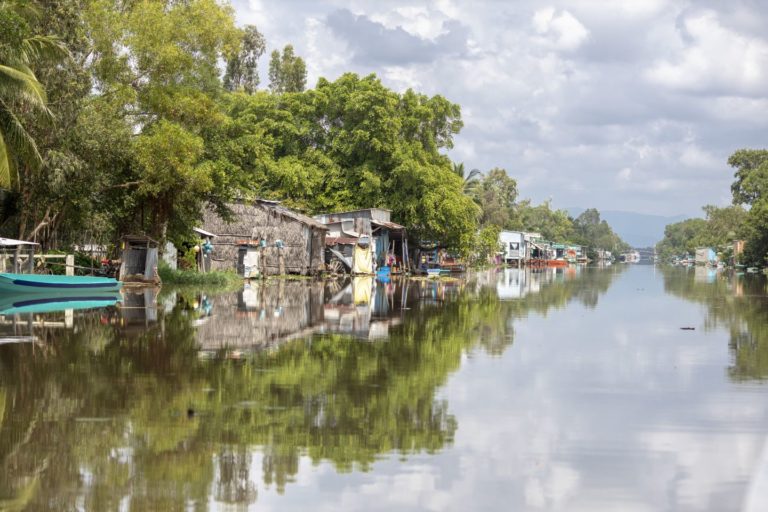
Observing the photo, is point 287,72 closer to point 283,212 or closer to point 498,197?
point 283,212

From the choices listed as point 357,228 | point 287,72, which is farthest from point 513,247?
point 357,228

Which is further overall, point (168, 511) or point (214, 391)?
point (214, 391)

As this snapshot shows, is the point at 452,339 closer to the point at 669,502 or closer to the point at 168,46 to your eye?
the point at 669,502

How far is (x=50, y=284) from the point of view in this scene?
83.5 feet

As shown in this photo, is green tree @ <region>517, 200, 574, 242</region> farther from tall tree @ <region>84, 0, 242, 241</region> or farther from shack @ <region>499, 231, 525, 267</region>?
tall tree @ <region>84, 0, 242, 241</region>

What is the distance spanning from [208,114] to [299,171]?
63.3ft

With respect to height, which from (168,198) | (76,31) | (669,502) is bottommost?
(669,502)

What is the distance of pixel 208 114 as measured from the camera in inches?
1258

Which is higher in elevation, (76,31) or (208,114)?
(76,31)

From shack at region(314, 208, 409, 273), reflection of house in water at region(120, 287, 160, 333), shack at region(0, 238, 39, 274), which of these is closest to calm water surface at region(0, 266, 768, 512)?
reflection of house in water at region(120, 287, 160, 333)

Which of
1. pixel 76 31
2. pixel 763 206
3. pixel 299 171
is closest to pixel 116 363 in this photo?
pixel 76 31

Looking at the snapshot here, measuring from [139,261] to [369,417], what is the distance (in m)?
24.0

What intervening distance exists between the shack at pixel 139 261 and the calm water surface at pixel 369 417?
1216 centimetres

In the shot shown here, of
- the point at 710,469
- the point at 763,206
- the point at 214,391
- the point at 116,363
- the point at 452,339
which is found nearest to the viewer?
the point at 710,469
